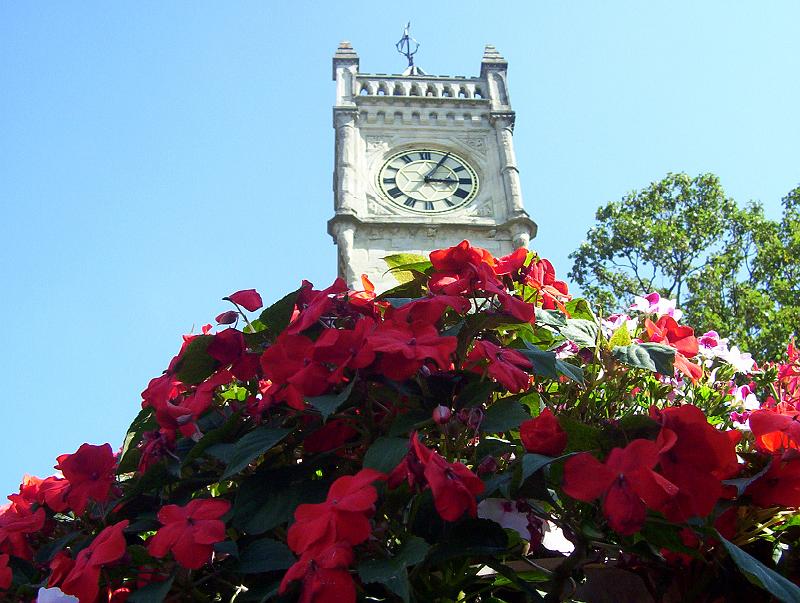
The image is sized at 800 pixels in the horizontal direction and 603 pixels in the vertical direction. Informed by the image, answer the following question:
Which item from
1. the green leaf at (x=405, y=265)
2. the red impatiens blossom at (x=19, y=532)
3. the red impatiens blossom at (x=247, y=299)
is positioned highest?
the green leaf at (x=405, y=265)

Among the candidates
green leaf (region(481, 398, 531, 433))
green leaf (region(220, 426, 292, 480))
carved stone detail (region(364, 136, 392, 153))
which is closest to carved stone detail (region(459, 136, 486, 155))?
carved stone detail (region(364, 136, 392, 153))

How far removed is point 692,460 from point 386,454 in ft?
1.21

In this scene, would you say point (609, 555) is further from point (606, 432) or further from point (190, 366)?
point (190, 366)

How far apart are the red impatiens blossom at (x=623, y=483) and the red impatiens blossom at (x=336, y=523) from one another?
0.24 meters

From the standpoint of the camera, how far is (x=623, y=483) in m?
0.88

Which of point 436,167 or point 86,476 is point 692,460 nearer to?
point 86,476

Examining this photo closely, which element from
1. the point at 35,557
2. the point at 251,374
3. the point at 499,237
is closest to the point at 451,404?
the point at 251,374

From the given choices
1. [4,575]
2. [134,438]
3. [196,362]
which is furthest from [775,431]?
[4,575]

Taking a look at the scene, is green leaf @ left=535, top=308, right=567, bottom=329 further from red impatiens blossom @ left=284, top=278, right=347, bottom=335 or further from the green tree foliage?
the green tree foliage

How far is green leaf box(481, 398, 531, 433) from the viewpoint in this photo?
1061mm

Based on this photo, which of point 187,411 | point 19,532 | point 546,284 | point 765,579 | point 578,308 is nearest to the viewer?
point 765,579

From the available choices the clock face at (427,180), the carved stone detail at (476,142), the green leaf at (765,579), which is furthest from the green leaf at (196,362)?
the carved stone detail at (476,142)

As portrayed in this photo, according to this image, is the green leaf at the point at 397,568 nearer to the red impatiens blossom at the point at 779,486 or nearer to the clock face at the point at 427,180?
the red impatiens blossom at the point at 779,486

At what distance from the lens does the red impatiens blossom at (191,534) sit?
3.15ft
